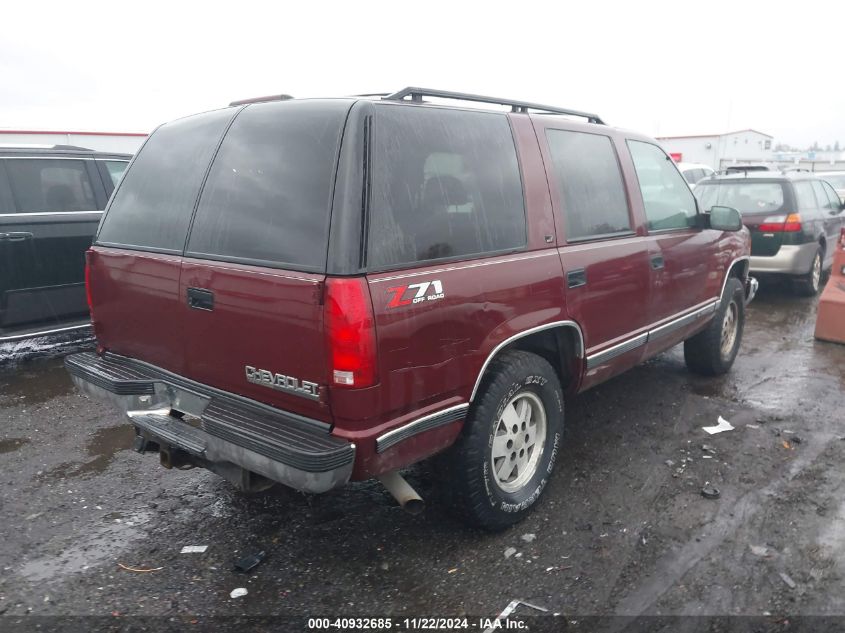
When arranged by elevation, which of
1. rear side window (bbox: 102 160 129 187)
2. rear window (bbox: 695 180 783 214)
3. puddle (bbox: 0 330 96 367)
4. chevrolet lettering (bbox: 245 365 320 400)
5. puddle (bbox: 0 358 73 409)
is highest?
rear side window (bbox: 102 160 129 187)

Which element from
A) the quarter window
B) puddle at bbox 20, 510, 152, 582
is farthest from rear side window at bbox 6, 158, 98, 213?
the quarter window

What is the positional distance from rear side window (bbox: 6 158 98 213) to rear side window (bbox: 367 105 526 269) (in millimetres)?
4367

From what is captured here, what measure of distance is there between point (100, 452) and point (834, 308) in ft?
22.2

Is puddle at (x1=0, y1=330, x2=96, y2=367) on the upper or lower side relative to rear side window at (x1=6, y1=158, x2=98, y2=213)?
lower

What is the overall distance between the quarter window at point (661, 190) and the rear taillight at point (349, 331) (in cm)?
255

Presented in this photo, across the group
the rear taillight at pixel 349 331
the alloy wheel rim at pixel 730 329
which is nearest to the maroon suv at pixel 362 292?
the rear taillight at pixel 349 331

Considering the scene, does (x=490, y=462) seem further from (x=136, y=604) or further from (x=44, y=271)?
(x=44, y=271)

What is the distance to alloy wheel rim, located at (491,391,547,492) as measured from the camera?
3121mm

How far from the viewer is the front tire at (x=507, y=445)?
114 inches

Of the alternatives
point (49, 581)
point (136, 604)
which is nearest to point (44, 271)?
point (49, 581)

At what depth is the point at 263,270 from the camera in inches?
99.3

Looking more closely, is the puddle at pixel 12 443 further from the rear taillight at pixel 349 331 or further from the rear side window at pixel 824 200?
the rear side window at pixel 824 200

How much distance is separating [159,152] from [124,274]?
0.66 meters

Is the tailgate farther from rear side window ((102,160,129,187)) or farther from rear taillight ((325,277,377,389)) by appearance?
rear side window ((102,160,129,187))
